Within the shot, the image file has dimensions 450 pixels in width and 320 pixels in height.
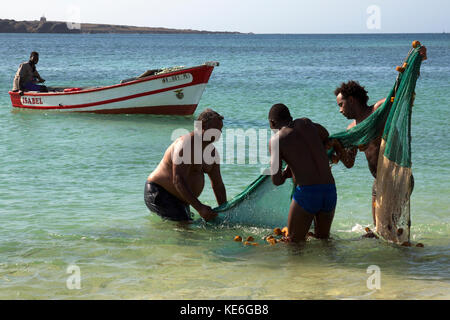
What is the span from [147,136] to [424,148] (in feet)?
19.8

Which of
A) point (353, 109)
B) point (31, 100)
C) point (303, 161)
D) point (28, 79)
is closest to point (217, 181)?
point (303, 161)

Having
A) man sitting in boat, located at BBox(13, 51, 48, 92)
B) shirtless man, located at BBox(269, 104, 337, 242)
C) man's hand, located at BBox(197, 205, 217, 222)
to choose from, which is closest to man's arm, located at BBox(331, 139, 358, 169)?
shirtless man, located at BBox(269, 104, 337, 242)

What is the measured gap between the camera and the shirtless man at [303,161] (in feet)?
16.1

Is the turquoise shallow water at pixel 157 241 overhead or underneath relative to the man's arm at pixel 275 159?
underneath

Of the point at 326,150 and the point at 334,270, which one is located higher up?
the point at 326,150

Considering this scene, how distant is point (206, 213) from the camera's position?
18.6 feet

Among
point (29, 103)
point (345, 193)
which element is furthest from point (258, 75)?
point (345, 193)

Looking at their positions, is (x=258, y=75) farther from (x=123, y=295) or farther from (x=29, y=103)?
(x=123, y=295)

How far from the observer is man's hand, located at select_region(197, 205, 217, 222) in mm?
5664

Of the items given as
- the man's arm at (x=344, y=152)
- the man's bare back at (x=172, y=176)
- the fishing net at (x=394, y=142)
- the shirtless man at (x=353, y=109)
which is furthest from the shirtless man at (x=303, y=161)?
the man's bare back at (x=172, y=176)

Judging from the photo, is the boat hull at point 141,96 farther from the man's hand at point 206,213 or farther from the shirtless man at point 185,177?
the man's hand at point 206,213

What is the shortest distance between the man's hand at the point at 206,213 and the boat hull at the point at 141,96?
9998 millimetres

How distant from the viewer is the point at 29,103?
680 inches

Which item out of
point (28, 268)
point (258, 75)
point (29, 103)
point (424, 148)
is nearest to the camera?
point (28, 268)
